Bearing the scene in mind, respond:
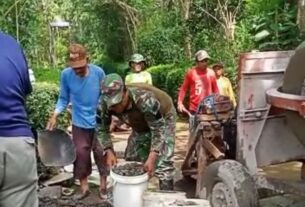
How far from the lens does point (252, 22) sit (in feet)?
49.6

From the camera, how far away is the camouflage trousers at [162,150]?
6.01m

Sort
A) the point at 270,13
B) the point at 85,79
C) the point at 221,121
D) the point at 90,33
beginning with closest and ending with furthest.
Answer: the point at 221,121, the point at 85,79, the point at 270,13, the point at 90,33

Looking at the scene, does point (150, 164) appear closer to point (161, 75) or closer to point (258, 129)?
point (258, 129)

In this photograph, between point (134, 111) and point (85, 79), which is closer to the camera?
point (134, 111)

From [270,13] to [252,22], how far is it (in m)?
2.29

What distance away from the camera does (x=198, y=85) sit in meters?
8.45

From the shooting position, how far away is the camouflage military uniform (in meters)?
5.58

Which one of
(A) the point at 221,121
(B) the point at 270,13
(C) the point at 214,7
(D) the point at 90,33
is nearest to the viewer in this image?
(A) the point at 221,121

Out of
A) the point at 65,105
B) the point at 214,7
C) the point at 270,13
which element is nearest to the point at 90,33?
the point at 214,7

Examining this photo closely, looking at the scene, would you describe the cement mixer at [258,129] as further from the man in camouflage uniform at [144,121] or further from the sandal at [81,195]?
the sandal at [81,195]

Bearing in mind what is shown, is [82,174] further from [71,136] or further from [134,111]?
[134,111]

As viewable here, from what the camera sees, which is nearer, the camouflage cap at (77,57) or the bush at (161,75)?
the camouflage cap at (77,57)

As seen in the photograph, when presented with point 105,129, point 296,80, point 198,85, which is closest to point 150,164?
point 105,129

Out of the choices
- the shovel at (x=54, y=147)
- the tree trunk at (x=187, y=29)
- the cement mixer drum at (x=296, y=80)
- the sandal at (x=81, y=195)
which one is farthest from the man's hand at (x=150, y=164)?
the tree trunk at (x=187, y=29)
